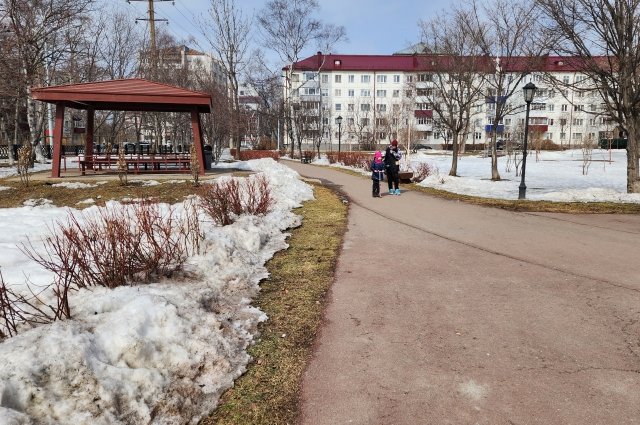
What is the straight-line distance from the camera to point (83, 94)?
50.2 ft

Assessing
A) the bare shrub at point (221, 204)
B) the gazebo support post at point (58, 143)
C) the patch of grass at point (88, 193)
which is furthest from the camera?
the gazebo support post at point (58, 143)

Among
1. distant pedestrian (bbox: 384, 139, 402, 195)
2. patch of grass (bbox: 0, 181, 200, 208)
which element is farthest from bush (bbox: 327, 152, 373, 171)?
patch of grass (bbox: 0, 181, 200, 208)

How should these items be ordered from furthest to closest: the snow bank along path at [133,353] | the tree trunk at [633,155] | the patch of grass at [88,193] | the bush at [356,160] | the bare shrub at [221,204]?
the bush at [356,160]
the tree trunk at [633,155]
the patch of grass at [88,193]
the bare shrub at [221,204]
the snow bank along path at [133,353]

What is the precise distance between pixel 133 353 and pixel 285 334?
132 centimetres

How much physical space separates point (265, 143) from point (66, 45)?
41.4m

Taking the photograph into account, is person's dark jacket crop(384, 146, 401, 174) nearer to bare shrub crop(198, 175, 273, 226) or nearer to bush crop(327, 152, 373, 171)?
bare shrub crop(198, 175, 273, 226)

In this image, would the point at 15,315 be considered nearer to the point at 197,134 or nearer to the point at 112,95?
the point at 112,95

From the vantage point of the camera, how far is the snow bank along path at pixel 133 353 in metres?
2.34

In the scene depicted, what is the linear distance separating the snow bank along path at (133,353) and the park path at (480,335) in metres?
0.72

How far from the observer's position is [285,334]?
12.3ft

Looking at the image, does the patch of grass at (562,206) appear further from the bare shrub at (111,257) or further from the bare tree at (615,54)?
the bare shrub at (111,257)

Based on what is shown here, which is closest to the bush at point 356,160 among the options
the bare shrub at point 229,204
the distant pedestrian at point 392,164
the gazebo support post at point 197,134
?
the gazebo support post at point 197,134

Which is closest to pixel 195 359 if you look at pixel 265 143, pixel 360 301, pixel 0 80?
pixel 360 301

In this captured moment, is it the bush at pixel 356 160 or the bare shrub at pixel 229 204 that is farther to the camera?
the bush at pixel 356 160
